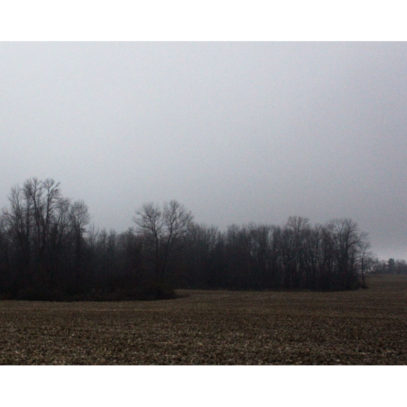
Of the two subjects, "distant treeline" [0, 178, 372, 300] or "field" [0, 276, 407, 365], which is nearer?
"field" [0, 276, 407, 365]

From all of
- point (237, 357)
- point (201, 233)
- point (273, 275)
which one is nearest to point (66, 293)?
point (237, 357)

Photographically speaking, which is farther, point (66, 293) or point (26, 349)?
point (66, 293)

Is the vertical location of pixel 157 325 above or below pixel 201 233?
below

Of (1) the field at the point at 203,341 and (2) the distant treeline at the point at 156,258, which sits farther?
(2) the distant treeline at the point at 156,258

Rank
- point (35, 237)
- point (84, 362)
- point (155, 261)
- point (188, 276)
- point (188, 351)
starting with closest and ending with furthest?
point (84, 362), point (188, 351), point (35, 237), point (155, 261), point (188, 276)

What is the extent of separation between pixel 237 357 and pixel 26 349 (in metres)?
7.62

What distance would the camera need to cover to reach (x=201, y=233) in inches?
4045

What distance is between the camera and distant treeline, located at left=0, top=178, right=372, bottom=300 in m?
49.8

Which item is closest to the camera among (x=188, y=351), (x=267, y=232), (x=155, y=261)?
(x=188, y=351)

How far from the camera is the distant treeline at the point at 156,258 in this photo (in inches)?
1961

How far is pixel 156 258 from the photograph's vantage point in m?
75.6

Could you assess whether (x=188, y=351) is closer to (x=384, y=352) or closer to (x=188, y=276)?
(x=384, y=352)

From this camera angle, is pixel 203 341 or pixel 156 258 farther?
pixel 156 258

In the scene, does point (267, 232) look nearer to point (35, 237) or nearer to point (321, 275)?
point (321, 275)
